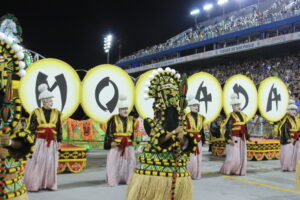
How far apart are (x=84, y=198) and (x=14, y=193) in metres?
3.01

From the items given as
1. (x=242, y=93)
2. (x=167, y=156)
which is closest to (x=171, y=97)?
(x=167, y=156)

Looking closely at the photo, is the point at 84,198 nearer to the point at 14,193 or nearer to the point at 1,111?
the point at 14,193

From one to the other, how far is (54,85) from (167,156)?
157 inches

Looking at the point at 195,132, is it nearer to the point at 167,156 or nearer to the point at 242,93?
the point at 242,93

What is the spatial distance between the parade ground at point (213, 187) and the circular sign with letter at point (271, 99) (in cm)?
181

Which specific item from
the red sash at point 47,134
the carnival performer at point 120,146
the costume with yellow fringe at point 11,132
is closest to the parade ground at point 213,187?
the carnival performer at point 120,146

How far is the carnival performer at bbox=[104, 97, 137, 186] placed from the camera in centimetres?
636

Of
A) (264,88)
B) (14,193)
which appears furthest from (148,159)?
(264,88)

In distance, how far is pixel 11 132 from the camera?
2330 mm

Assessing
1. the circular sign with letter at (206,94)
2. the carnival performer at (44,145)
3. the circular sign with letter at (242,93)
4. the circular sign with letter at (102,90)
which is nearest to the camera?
the carnival performer at (44,145)

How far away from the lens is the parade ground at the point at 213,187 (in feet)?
17.8

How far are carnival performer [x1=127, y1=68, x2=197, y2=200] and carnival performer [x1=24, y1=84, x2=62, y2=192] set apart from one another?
109 inches

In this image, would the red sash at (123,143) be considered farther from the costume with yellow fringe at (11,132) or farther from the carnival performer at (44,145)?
the costume with yellow fringe at (11,132)

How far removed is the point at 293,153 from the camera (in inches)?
328
